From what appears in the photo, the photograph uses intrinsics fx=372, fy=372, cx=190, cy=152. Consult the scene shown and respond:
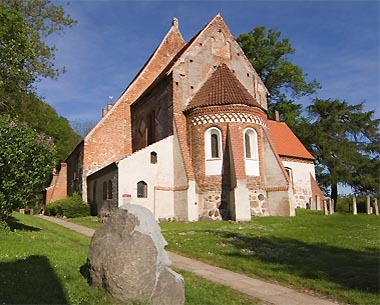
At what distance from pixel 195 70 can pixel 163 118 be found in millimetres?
3836

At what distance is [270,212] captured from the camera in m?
22.3

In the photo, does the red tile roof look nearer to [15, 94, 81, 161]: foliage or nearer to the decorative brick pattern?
the decorative brick pattern

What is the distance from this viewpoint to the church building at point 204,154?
21406 millimetres

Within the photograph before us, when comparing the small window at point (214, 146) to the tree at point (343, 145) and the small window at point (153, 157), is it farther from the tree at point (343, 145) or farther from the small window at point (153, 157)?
the tree at point (343, 145)

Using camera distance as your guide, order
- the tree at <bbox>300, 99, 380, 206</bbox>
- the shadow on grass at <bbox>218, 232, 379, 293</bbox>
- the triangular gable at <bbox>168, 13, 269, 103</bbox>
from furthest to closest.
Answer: the tree at <bbox>300, 99, 380, 206</bbox>
the triangular gable at <bbox>168, 13, 269, 103</bbox>
the shadow on grass at <bbox>218, 232, 379, 293</bbox>

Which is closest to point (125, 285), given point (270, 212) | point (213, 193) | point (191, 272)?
point (191, 272)

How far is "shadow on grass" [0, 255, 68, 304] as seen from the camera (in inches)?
224

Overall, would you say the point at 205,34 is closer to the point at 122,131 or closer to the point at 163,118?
the point at 163,118

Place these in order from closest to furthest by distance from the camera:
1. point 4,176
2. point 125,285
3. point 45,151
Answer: point 125,285
point 4,176
point 45,151

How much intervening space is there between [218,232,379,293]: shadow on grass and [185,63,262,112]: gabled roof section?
10377 millimetres

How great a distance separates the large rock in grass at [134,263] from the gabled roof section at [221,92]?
55.0 ft

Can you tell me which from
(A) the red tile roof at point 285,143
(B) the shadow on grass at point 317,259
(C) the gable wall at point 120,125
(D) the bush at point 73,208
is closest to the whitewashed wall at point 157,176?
(C) the gable wall at point 120,125

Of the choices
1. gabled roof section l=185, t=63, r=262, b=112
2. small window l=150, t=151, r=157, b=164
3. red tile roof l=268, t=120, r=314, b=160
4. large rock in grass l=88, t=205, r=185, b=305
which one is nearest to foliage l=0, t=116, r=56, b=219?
large rock in grass l=88, t=205, r=185, b=305

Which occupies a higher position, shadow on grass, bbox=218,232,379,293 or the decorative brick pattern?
the decorative brick pattern
